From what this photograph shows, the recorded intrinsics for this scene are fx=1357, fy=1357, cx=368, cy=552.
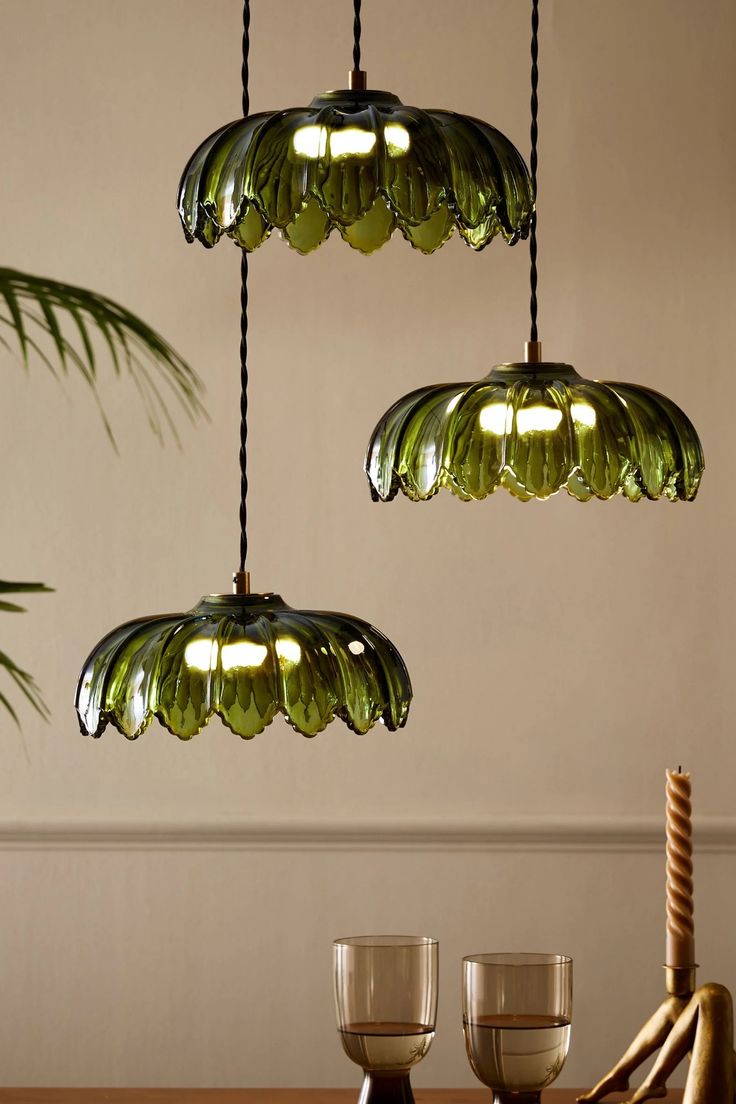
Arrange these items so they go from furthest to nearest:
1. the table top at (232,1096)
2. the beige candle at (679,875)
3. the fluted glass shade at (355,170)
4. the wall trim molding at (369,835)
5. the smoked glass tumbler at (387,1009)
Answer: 1. the wall trim molding at (369,835)
2. the table top at (232,1096)
3. the beige candle at (679,875)
4. the smoked glass tumbler at (387,1009)
5. the fluted glass shade at (355,170)

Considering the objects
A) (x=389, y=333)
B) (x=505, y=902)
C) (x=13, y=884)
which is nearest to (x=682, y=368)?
(x=389, y=333)

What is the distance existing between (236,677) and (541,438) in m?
0.31

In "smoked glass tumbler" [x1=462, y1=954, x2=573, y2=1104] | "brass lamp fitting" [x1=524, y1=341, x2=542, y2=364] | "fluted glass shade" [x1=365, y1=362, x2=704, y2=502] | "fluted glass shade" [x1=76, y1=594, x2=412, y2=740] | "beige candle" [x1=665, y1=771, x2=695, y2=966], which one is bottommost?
"smoked glass tumbler" [x1=462, y1=954, x2=573, y2=1104]

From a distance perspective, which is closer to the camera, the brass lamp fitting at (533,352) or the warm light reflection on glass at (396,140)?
the warm light reflection on glass at (396,140)

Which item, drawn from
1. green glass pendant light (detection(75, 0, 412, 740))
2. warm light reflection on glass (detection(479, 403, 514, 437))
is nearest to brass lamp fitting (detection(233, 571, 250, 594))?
green glass pendant light (detection(75, 0, 412, 740))

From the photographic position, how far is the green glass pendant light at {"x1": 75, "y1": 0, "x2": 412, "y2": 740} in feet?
3.46

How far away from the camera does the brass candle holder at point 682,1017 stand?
1.16m

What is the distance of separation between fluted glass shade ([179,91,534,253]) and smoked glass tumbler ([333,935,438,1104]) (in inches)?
23.3

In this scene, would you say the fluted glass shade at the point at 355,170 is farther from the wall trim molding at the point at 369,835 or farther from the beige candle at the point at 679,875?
the wall trim molding at the point at 369,835

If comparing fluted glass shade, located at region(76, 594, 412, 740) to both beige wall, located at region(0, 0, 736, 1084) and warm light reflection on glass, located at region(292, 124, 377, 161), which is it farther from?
beige wall, located at region(0, 0, 736, 1084)

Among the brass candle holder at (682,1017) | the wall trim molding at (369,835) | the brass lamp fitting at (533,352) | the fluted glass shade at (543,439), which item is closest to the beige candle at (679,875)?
the brass candle holder at (682,1017)

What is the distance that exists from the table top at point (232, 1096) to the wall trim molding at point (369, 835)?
1223mm

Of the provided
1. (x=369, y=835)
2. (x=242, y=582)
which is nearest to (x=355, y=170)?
(x=242, y=582)

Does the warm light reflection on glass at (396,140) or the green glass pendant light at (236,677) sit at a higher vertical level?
the warm light reflection on glass at (396,140)
